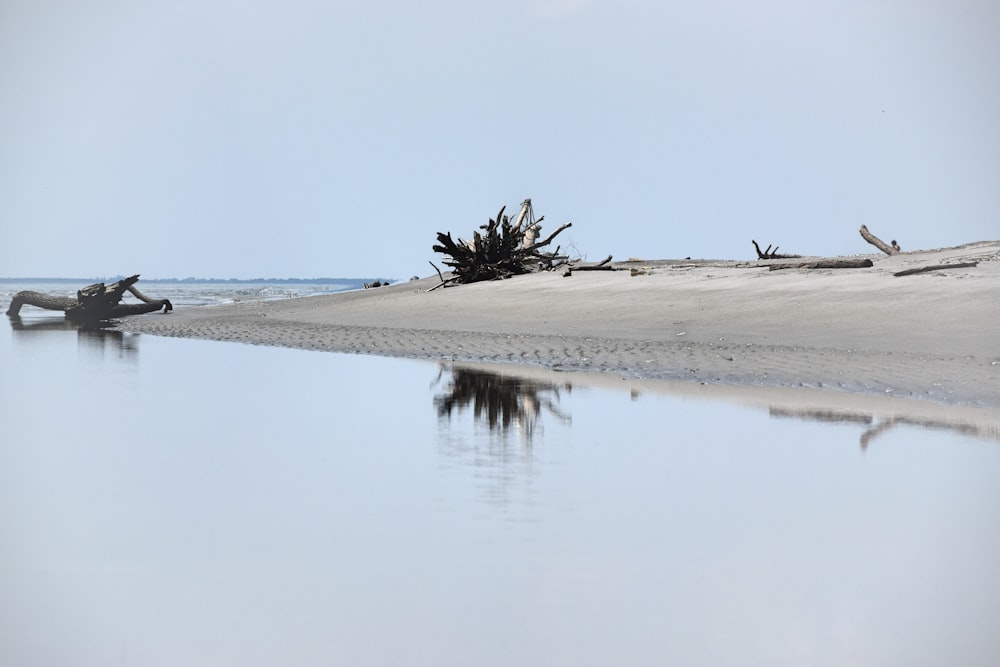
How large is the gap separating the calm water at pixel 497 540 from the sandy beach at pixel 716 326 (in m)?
2.55

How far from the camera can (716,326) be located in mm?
14383

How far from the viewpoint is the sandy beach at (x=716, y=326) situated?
10.3m

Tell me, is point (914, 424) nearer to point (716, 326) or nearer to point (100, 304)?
point (716, 326)

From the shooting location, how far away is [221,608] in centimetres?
357

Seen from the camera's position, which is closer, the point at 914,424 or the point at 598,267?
the point at 914,424

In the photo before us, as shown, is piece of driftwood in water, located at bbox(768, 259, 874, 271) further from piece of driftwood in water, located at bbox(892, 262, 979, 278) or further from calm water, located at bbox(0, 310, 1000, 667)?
calm water, located at bbox(0, 310, 1000, 667)

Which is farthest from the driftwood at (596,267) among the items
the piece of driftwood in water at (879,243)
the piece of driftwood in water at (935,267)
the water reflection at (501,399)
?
the water reflection at (501,399)

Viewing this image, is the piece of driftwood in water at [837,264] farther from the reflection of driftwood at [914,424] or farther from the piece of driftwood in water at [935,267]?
the reflection of driftwood at [914,424]

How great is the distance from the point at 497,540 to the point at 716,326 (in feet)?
34.2

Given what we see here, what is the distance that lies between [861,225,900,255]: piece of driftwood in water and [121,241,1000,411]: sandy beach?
89 cm

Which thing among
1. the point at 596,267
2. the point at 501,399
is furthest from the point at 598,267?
the point at 501,399

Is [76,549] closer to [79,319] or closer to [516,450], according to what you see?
[516,450]

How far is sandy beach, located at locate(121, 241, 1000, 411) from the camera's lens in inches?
406

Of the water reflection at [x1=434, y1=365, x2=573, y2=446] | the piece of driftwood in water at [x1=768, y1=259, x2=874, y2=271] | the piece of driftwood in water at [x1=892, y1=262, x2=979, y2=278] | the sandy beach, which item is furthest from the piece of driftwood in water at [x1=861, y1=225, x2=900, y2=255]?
the water reflection at [x1=434, y1=365, x2=573, y2=446]
